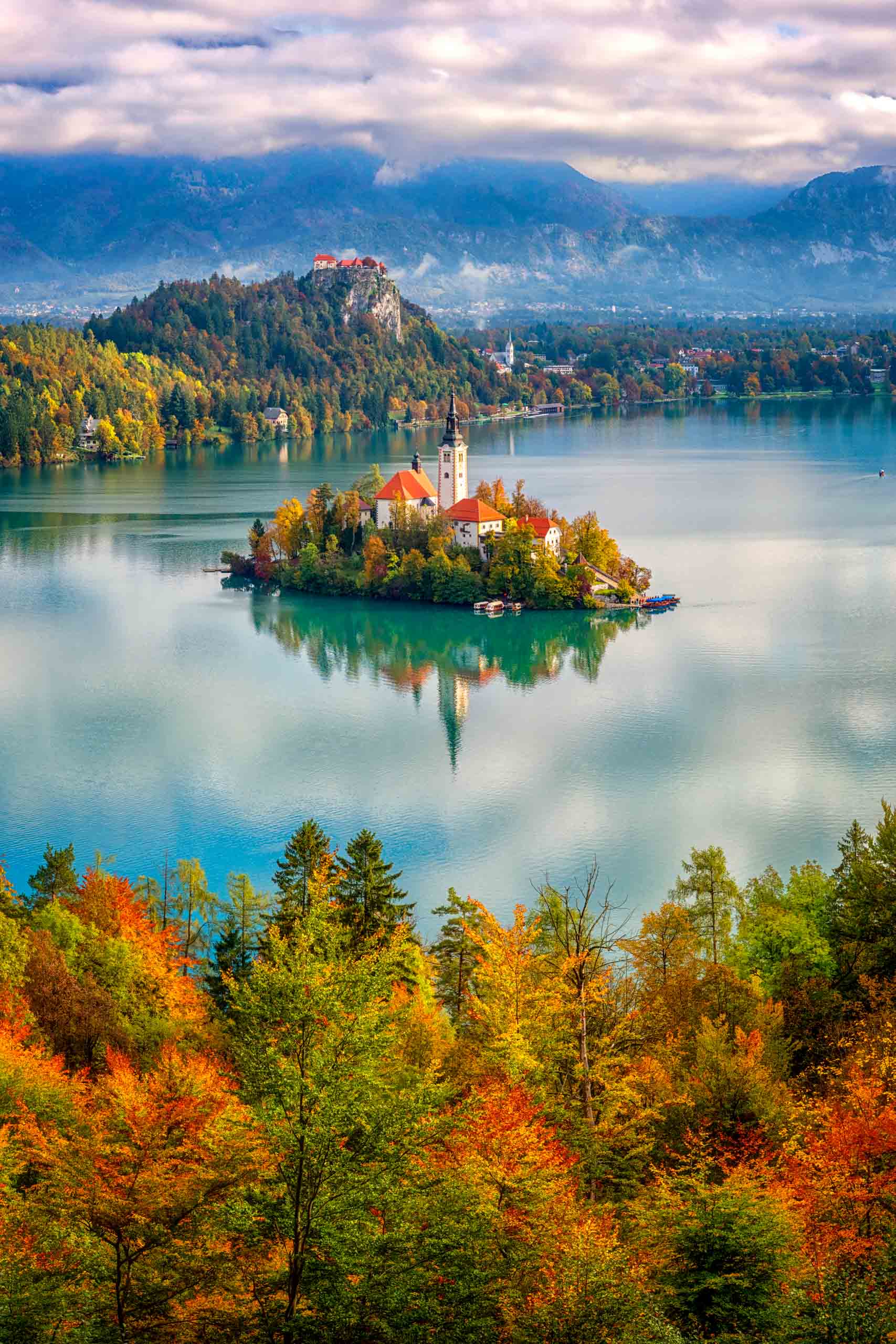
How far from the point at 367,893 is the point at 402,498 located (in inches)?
989

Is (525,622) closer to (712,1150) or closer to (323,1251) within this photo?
(712,1150)

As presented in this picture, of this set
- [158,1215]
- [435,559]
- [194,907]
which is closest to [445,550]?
[435,559]

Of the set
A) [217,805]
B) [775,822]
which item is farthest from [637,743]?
[217,805]

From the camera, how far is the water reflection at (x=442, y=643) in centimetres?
2884

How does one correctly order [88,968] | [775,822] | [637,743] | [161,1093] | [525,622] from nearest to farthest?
[161,1093] < [88,968] < [775,822] < [637,743] < [525,622]

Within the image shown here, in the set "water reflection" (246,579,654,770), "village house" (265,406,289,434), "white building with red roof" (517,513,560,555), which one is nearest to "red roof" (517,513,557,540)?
"white building with red roof" (517,513,560,555)

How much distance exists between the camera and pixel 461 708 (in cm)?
2664

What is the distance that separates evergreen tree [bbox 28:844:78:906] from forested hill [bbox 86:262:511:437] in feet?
211

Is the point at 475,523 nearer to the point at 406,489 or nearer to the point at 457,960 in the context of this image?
the point at 406,489

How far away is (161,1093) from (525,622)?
26.1 m

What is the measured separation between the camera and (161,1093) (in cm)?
789

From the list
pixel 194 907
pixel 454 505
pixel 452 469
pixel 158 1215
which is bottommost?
pixel 194 907

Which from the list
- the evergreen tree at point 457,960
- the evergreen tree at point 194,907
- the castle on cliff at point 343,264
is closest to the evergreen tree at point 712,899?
the evergreen tree at point 457,960

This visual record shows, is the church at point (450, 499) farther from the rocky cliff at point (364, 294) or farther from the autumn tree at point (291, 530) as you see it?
the rocky cliff at point (364, 294)
